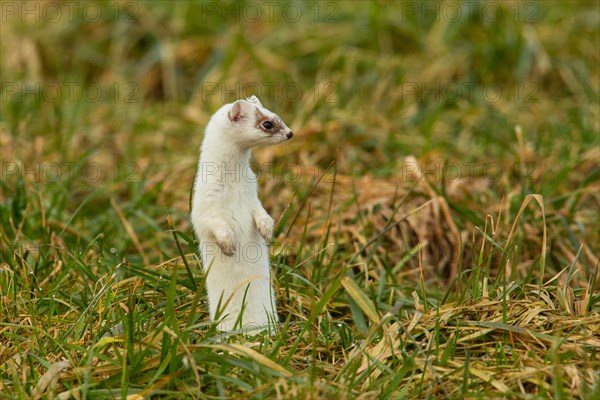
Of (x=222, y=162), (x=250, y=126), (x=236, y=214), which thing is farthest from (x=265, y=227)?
(x=250, y=126)

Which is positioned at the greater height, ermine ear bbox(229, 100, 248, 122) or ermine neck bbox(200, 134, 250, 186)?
ermine ear bbox(229, 100, 248, 122)

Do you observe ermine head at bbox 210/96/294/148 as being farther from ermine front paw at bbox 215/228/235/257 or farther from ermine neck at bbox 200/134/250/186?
ermine front paw at bbox 215/228/235/257

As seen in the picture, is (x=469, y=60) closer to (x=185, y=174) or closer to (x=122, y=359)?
(x=185, y=174)

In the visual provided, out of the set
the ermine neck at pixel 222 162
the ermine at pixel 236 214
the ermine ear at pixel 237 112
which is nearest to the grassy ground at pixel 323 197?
the ermine at pixel 236 214

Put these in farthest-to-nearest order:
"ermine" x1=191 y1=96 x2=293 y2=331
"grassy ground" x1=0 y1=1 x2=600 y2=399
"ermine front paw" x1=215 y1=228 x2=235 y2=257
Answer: "ermine" x1=191 y1=96 x2=293 y2=331 < "ermine front paw" x1=215 y1=228 x2=235 y2=257 < "grassy ground" x1=0 y1=1 x2=600 y2=399

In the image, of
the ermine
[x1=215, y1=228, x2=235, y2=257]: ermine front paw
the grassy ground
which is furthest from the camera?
the ermine

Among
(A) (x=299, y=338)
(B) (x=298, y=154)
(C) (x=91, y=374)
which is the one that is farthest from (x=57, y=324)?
(B) (x=298, y=154)

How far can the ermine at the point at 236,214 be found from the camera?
4.53 metres

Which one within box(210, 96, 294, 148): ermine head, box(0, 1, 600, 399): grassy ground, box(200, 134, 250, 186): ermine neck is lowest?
box(0, 1, 600, 399): grassy ground

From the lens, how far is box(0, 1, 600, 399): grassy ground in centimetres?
412

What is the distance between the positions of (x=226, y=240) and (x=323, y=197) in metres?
2.54

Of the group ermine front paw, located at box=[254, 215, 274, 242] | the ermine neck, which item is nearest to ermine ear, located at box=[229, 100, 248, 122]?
the ermine neck

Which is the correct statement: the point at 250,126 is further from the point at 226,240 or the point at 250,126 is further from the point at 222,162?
the point at 226,240

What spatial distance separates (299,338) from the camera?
14.1 ft
